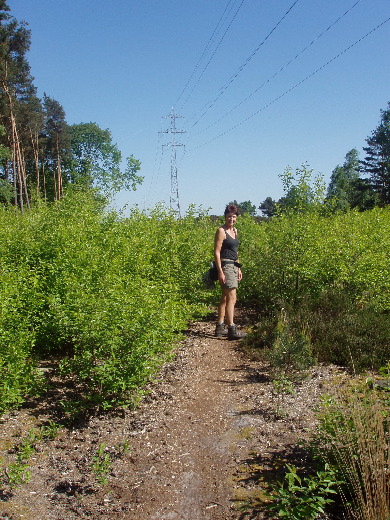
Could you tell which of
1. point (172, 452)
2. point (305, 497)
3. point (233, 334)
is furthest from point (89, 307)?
point (233, 334)

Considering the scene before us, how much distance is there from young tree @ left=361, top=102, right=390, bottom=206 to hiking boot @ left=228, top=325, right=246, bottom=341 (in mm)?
41992

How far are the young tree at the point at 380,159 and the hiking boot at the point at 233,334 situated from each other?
41992 millimetres

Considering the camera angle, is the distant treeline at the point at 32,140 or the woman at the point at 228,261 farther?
the distant treeline at the point at 32,140

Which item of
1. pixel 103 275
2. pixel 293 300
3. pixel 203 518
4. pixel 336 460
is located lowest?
pixel 203 518

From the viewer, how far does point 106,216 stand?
26.8 feet

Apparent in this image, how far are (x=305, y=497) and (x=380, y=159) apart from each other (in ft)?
158

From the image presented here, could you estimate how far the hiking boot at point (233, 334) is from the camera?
20.9 feet

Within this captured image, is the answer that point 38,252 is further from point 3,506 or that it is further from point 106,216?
point 3,506

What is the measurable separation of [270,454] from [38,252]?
3972mm

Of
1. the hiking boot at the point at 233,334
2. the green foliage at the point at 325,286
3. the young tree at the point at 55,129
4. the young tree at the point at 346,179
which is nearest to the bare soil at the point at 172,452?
the green foliage at the point at 325,286

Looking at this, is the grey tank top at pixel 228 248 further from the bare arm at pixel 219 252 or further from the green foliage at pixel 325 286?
the green foliage at pixel 325 286

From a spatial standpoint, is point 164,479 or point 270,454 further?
point 270,454

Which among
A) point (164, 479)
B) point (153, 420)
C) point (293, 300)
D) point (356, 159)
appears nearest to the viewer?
point (164, 479)

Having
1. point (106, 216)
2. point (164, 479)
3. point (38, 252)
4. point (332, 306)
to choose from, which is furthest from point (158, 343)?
point (106, 216)
